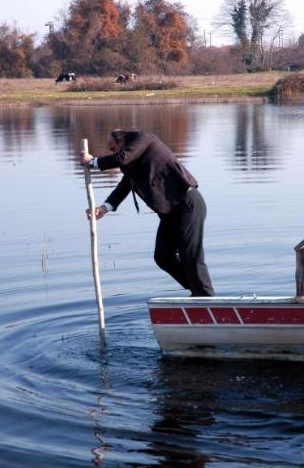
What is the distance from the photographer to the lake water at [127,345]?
657 cm

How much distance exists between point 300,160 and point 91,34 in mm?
58970

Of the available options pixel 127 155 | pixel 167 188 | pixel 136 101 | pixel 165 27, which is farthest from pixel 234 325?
pixel 165 27

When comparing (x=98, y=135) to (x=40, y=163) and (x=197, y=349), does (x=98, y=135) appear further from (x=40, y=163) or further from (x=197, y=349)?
(x=197, y=349)

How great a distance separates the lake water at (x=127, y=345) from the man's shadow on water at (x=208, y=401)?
14 mm

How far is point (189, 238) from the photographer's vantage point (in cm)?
835

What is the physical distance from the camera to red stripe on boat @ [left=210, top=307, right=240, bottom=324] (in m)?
7.86

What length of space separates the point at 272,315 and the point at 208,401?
90 cm

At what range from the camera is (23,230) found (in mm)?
15070

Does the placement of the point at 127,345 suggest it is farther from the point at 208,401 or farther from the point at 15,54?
the point at 15,54

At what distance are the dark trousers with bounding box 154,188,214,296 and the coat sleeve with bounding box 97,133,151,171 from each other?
1.82 feet

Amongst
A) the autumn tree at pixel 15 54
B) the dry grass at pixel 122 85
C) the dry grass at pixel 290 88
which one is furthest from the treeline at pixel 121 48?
the dry grass at pixel 290 88

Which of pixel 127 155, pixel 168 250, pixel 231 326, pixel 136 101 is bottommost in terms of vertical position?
pixel 136 101

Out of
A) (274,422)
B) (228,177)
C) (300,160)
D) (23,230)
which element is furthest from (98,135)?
(274,422)

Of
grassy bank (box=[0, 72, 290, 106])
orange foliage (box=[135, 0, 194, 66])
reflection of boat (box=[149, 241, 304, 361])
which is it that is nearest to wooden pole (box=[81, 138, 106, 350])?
reflection of boat (box=[149, 241, 304, 361])
